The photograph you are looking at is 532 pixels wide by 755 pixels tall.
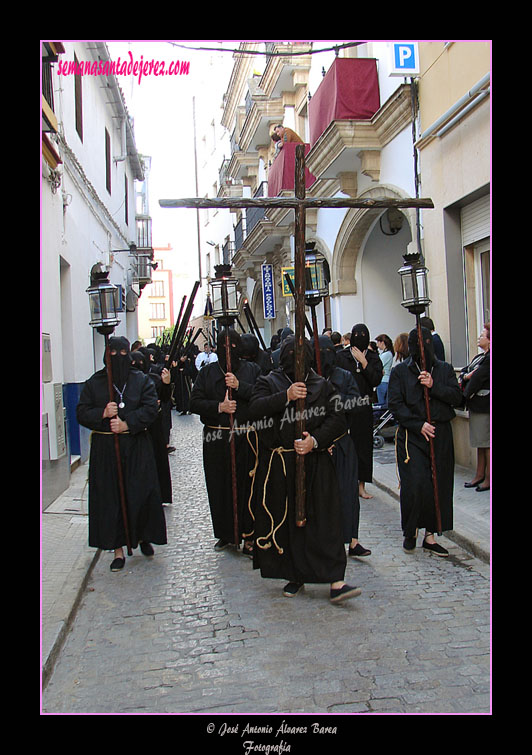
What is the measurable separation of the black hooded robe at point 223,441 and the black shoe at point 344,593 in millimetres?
A: 1489

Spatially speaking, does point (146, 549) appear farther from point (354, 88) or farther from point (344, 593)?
point (354, 88)

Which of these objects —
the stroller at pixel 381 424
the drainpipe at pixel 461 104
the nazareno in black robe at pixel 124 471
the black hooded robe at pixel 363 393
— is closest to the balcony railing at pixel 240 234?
the stroller at pixel 381 424

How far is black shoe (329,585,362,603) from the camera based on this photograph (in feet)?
15.3

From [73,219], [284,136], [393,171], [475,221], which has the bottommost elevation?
[475,221]

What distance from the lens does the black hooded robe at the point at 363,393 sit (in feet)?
24.8

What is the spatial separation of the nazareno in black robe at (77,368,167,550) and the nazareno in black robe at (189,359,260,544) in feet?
1.79

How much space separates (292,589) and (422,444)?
1.72 m

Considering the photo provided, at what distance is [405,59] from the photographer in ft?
30.6

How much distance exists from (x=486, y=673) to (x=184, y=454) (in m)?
9.23

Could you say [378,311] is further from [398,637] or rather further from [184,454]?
[398,637]

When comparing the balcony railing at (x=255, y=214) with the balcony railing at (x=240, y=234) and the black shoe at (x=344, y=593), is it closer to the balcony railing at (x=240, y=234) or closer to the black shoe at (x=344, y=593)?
the balcony railing at (x=240, y=234)

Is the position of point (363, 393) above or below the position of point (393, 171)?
below

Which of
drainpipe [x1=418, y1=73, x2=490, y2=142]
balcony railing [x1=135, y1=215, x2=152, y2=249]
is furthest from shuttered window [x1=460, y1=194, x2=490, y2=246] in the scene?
balcony railing [x1=135, y1=215, x2=152, y2=249]

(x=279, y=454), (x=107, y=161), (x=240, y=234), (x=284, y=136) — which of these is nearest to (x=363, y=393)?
(x=279, y=454)
